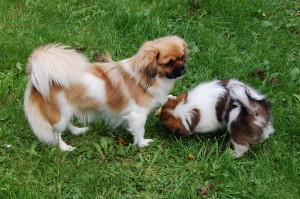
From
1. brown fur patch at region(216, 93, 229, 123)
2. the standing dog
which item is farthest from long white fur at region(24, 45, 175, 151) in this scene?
Answer: brown fur patch at region(216, 93, 229, 123)

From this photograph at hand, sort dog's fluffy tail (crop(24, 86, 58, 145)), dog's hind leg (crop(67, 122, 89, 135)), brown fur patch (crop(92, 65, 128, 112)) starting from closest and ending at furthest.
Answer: dog's fluffy tail (crop(24, 86, 58, 145)) → brown fur patch (crop(92, 65, 128, 112)) → dog's hind leg (crop(67, 122, 89, 135))

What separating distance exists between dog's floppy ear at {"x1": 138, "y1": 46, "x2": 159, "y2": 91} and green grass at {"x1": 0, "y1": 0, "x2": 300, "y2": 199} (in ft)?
2.44

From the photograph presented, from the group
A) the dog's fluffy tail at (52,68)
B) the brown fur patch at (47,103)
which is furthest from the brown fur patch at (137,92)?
the brown fur patch at (47,103)

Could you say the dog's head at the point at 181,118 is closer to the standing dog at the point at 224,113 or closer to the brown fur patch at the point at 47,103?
the standing dog at the point at 224,113

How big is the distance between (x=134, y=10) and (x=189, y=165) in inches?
98.4

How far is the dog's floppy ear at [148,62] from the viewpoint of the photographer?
12.3 feet

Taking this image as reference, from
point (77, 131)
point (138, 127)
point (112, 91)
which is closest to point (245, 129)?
point (138, 127)

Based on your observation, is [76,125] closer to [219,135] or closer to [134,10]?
[219,135]

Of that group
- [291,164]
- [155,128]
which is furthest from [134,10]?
[291,164]

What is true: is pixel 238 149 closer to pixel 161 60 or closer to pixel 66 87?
pixel 161 60

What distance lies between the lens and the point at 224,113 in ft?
13.5

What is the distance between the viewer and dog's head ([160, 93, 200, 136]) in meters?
4.14

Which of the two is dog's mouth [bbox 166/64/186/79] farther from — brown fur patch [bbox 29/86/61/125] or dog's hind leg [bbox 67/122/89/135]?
dog's hind leg [bbox 67/122/89/135]

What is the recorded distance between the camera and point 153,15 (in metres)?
5.82
